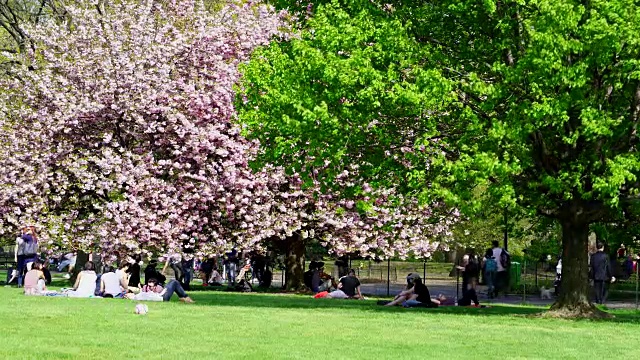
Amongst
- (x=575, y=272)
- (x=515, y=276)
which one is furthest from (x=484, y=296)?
(x=575, y=272)

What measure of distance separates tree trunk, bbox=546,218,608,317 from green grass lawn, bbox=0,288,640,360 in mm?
983

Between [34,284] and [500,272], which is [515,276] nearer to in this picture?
[500,272]

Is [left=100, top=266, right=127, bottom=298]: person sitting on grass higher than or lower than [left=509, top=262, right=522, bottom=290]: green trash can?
lower

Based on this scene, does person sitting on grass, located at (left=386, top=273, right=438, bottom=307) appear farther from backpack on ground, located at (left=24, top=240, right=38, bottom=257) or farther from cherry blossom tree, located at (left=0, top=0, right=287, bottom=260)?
backpack on ground, located at (left=24, top=240, right=38, bottom=257)

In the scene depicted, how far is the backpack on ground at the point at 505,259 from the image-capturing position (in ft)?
124

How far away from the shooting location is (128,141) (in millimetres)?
38188

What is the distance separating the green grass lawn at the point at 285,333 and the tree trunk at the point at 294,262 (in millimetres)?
13538

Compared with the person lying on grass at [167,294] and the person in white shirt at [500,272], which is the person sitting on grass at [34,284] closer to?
the person lying on grass at [167,294]

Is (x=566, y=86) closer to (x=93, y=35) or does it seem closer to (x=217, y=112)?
(x=217, y=112)

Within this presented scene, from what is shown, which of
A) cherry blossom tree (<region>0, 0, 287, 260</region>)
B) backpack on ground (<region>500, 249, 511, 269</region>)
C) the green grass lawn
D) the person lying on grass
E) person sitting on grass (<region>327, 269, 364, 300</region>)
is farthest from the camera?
backpack on ground (<region>500, 249, 511, 269</region>)

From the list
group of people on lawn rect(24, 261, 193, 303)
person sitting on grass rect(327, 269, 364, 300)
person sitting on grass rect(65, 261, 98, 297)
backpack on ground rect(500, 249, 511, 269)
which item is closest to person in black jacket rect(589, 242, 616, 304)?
backpack on ground rect(500, 249, 511, 269)

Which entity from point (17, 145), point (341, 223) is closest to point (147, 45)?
point (17, 145)

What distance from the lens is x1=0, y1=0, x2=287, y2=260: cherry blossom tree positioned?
3681 cm

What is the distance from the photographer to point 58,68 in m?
38.9
